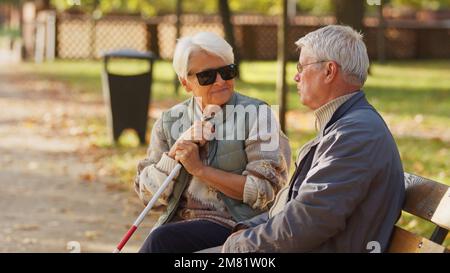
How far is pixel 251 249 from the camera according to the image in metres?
3.87

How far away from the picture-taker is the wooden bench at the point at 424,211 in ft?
12.3

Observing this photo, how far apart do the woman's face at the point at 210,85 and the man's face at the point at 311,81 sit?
739 millimetres

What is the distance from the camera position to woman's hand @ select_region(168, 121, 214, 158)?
4.57 metres

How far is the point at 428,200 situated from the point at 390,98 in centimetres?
1534

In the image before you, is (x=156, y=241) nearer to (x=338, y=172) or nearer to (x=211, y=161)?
(x=211, y=161)

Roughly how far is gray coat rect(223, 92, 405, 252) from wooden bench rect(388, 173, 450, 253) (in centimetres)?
9

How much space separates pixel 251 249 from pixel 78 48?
31476 millimetres

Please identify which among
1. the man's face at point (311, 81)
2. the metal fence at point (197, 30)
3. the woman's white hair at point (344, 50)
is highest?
the woman's white hair at point (344, 50)

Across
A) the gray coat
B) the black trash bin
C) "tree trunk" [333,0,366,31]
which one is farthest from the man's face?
"tree trunk" [333,0,366,31]

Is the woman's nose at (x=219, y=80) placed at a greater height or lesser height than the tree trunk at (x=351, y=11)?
greater

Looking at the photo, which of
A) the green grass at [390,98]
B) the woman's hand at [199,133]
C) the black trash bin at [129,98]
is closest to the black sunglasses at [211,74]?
the woman's hand at [199,133]

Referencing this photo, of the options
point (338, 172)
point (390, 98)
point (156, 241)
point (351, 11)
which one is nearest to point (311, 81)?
point (338, 172)

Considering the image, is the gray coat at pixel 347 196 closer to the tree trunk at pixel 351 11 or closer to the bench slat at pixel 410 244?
the bench slat at pixel 410 244

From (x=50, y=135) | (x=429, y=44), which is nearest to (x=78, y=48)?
(x=429, y=44)
